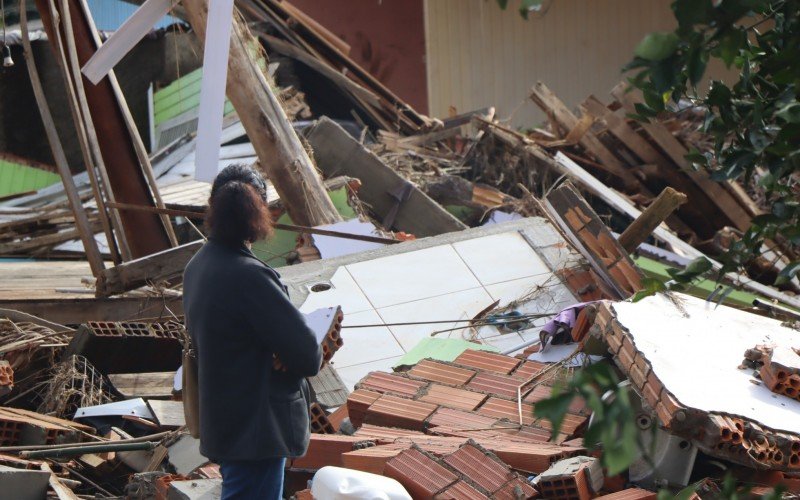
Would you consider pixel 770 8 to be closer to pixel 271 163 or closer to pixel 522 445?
pixel 522 445

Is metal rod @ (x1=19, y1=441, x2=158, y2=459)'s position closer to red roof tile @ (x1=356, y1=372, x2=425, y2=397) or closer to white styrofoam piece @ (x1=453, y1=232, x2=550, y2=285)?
red roof tile @ (x1=356, y1=372, x2=425, y2=397)

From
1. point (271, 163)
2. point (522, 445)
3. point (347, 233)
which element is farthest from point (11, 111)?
point (522, 445)

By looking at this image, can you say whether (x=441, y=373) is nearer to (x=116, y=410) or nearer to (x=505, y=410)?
(x=505, y=410)

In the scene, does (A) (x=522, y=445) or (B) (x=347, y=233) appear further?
(B) (x=347, y=233)

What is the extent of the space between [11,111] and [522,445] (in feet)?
34.7

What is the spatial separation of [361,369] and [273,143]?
2.71 metres

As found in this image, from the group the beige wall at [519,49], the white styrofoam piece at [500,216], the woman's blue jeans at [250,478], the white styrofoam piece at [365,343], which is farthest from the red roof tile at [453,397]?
the beige wall at [519,49]

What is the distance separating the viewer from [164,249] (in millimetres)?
7984

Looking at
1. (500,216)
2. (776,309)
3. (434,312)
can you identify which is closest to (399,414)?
(434,312)

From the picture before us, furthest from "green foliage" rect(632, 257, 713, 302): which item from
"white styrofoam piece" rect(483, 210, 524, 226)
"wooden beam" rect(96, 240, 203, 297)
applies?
"white styrofoam piece" rect(483, 210, 524, 226)

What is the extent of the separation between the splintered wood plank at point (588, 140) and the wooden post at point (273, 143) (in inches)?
154

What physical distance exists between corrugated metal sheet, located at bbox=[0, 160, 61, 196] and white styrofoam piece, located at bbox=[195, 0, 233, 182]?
7073mm

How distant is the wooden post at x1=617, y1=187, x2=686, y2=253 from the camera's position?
6871 millimetres

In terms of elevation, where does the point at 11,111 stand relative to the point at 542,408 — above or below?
above
